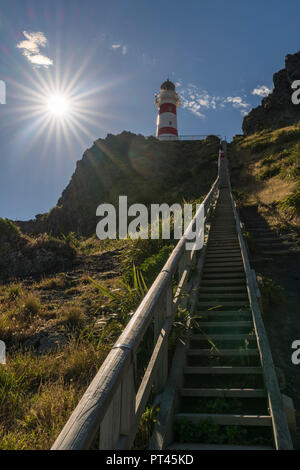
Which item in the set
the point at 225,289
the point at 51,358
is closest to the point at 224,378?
the point at 51,358

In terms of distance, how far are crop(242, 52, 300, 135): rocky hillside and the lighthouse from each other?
17.0m

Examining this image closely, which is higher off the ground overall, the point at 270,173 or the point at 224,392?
the point at 270,173

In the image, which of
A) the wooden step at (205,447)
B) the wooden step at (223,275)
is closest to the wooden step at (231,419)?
the wooden step at (205,447)

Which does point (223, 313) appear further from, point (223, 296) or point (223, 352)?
point (223, 352)

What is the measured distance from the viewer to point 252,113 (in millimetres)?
66000

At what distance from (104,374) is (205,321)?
3.58 metres

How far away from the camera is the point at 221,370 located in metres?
3.72

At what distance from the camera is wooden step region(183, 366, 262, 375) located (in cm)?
364

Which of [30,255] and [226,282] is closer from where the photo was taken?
[226,282]

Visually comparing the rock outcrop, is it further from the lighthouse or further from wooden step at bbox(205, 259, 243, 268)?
the lighthouse

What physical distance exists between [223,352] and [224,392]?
0.77m

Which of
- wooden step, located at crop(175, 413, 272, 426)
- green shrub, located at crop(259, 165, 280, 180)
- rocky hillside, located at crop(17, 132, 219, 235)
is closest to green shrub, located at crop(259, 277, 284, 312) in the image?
wooden step, located at crop(175, 413, 272, 426)
